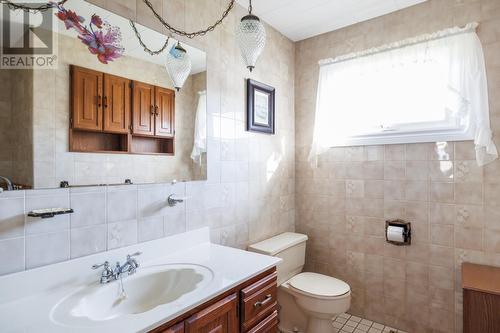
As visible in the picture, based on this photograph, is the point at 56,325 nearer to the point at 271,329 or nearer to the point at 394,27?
the point at 271,329

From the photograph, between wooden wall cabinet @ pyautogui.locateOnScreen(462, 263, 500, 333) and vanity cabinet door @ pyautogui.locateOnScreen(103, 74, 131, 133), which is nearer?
vanity cabinet door @ pyautogui.locateOnScreen(103, 74, 131, 133)

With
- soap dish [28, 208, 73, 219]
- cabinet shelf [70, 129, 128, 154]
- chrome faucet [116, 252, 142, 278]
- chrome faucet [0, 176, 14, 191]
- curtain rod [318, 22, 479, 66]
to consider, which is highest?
curtain rod [318, 22, 479, 66]

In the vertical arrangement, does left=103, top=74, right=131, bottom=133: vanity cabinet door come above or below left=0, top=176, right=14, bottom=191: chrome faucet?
above

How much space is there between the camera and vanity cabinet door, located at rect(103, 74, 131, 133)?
4.39 feet

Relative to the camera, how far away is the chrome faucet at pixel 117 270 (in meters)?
1.24

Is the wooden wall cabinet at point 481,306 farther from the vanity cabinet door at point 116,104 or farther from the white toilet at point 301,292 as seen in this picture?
the vanity cabinet door at point 116,104

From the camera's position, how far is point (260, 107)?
2.32 m

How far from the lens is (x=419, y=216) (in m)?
2.13

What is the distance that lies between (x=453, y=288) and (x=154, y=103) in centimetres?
231

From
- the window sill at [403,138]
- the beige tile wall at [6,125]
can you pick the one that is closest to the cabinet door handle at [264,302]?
the beige tile wall at [6,125]

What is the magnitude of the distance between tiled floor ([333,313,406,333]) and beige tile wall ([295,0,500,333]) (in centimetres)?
5

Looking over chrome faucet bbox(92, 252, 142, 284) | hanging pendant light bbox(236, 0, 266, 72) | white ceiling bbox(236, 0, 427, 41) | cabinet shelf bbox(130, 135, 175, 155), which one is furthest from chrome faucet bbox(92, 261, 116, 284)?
white ceiling bbox(236, 0, 427, 41)

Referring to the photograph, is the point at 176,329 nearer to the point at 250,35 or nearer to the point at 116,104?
the point at 116,104

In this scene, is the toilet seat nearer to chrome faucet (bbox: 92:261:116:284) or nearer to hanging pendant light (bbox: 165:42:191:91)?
chrome faucet (bbox: 92:261:116:284)
